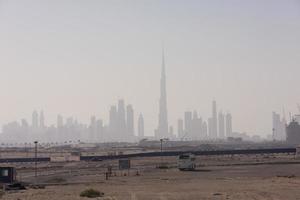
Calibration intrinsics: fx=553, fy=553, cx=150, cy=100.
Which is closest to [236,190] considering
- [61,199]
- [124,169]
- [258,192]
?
[258,192]

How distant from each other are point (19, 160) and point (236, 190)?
92.2 metres

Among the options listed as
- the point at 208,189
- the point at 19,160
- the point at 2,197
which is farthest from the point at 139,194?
the point at 19,160

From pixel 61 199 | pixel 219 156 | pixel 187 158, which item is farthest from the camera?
pixel 219 156

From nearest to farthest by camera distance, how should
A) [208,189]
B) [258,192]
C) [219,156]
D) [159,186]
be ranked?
[258,192]
[208,189]
[159,186]
[219,156]

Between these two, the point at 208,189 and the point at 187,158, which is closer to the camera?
the point at 208,189

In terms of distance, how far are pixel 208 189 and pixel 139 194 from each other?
23.1 ft

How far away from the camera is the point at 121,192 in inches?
1929

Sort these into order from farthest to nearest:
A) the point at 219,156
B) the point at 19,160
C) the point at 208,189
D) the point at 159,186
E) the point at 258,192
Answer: the point at 219,156 < the point at 19,160 < the point at 159,186 < the point at 208,189 < the point at 258,192

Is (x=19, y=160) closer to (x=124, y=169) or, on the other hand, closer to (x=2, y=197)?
(x=124, y=169)

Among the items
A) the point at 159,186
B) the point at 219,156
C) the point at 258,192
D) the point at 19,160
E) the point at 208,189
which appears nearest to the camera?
the point at 258,192

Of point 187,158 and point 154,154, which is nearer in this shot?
point 187,158

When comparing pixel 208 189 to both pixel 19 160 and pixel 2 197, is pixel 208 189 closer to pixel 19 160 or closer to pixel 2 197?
pixel 2 197

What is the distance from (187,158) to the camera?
89688 millimetres

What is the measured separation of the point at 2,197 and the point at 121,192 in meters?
10.3
